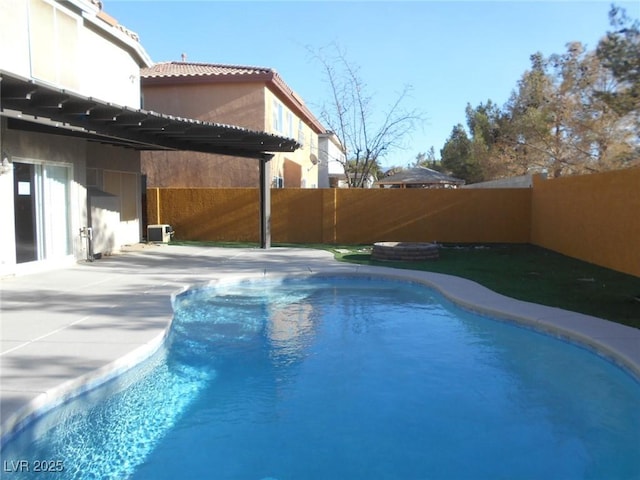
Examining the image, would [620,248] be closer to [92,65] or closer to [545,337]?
[545,337]

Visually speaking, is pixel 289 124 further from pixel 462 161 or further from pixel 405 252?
pixel 462 161

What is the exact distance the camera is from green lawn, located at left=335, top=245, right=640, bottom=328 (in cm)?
873

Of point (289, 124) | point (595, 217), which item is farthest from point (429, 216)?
point (289, 124)

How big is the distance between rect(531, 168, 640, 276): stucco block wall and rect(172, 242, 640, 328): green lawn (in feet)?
1.17

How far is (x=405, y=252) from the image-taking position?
1448 centimetres

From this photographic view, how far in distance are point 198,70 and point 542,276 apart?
16.3m

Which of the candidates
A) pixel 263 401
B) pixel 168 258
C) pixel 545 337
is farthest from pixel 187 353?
pixel 168 258

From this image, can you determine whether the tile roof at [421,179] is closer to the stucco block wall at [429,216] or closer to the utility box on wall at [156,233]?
the stucco block wall at [429,216]

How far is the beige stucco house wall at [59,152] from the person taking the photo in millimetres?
10375

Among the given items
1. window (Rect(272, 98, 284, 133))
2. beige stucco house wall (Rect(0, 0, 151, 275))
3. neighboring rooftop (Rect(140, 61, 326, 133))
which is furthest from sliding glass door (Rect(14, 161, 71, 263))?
window (Rect(272, 98, 284, 133))

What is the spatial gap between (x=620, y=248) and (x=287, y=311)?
8153 mm

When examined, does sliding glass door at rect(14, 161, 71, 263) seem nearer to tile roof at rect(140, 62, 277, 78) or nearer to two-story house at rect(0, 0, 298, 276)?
two-story house at rect(0, 0, 298, 276)

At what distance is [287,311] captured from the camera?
9578 millimetres

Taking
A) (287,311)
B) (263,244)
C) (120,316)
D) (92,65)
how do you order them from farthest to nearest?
(263,244), (92,65), (287,311), (120,316)
